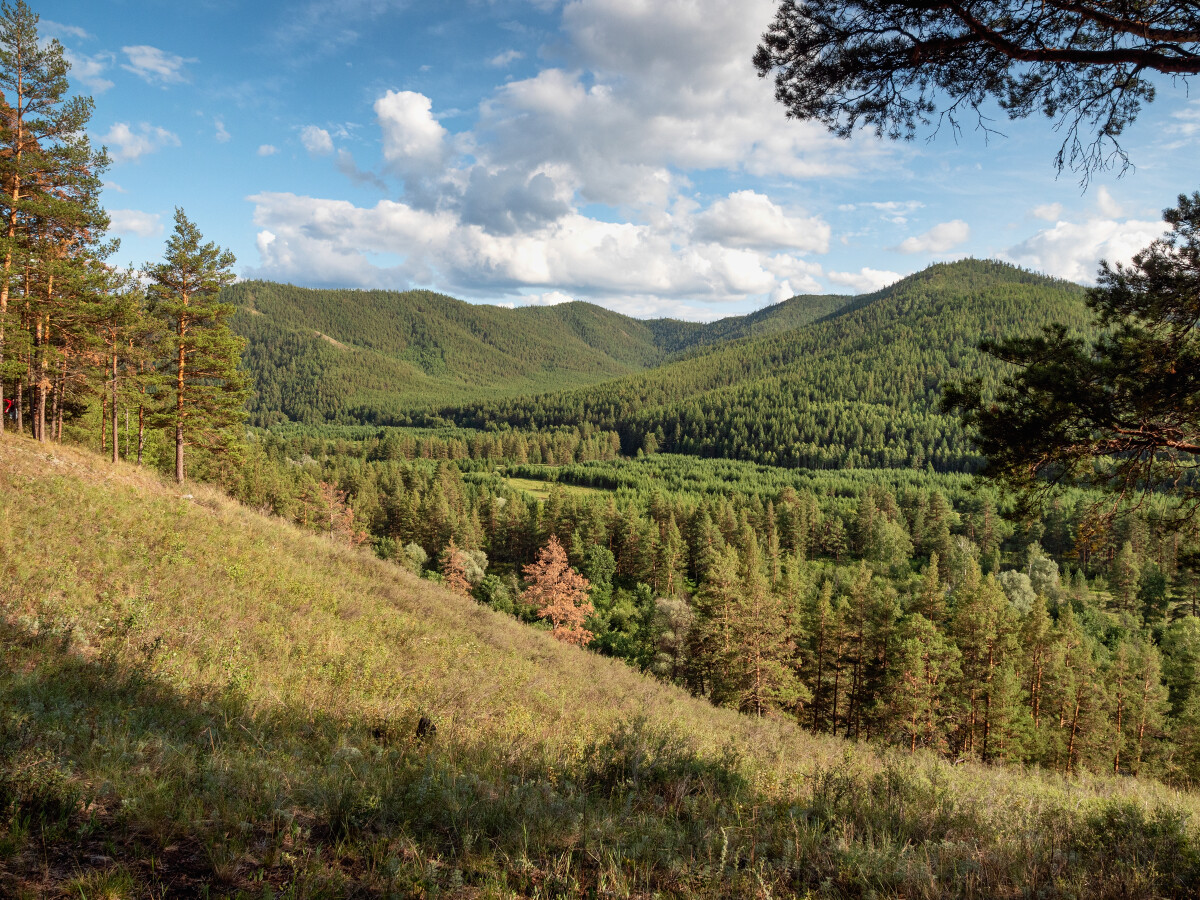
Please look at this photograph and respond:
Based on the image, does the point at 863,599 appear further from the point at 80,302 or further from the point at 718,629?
the point at 80,302

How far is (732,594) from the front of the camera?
2520cm

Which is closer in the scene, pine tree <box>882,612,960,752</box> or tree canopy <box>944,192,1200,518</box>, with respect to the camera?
tree canopy <box>944,192,1200,518</box>

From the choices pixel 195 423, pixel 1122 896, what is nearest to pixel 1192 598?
pixel 1122 896

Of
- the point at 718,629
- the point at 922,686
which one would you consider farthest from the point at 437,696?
the point at 922,686

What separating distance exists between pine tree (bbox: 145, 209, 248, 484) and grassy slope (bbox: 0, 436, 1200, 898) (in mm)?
15152

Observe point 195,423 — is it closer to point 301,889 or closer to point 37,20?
point 37,20

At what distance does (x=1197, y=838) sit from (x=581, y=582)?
1440 inches

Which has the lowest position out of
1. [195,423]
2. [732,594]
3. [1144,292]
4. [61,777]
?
[732,594]

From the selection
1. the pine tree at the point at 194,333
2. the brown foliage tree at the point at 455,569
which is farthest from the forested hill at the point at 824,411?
the pine tree at the point at 194,333

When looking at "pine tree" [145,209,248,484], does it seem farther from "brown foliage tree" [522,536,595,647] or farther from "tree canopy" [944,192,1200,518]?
"tree canopy" [944,192,1200,518]

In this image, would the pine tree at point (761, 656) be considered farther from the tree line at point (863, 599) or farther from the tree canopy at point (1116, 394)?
the tree canopy at point (1116, 394)

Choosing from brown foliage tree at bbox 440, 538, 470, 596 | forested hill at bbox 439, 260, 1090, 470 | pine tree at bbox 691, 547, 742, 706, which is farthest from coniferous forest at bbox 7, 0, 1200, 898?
forested hill at bbox 439, 260, 1090, 470

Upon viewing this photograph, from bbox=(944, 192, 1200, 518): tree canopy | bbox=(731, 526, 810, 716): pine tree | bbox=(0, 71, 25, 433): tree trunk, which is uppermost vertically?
bbox=(0, 71, 25, 433): tree trunk

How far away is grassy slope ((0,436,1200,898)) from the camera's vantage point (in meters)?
3.06
